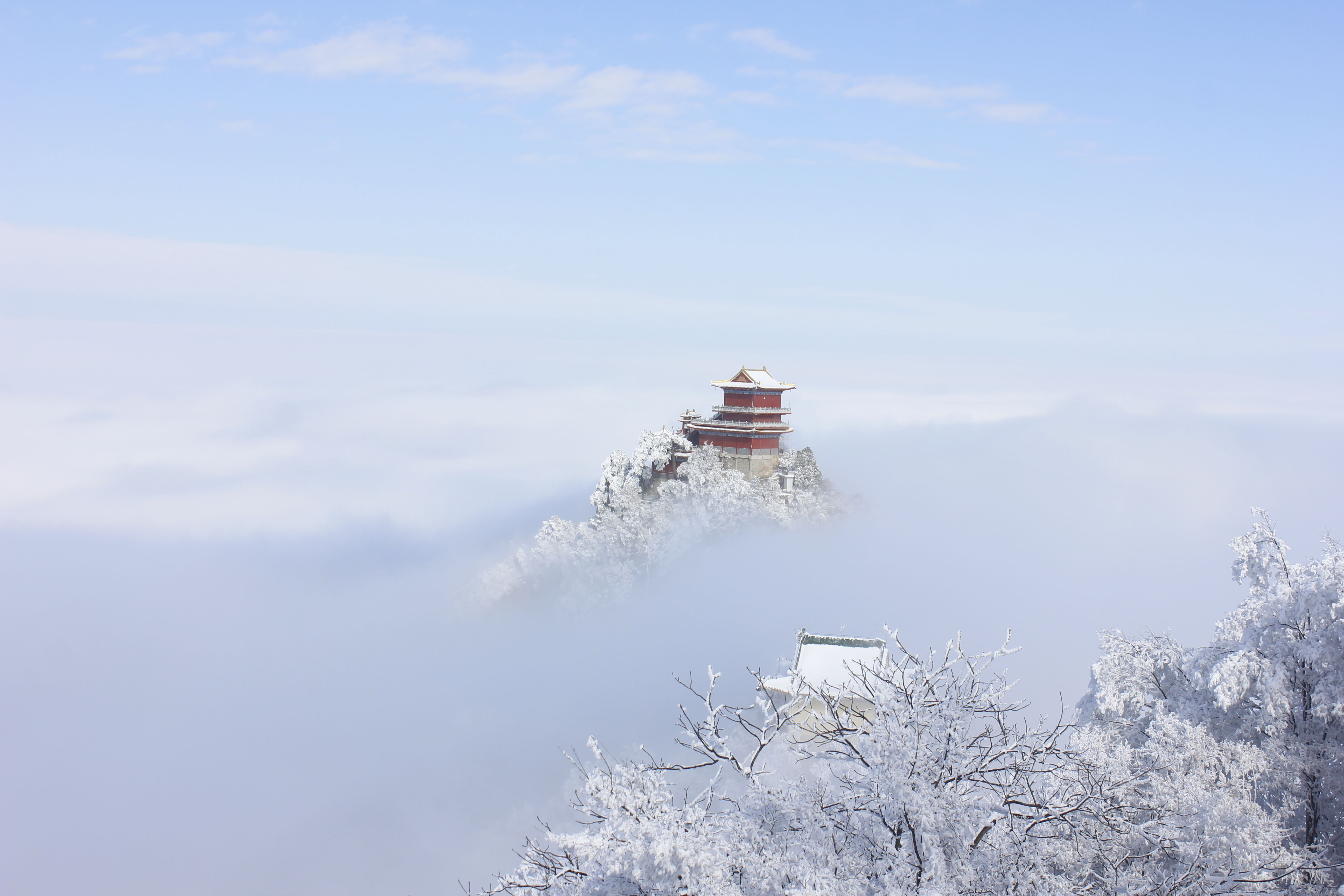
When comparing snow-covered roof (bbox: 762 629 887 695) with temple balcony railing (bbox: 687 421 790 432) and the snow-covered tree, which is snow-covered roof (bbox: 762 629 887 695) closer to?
temple balcony railing (bbox: 687 421 790 432)

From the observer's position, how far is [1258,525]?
1741cm

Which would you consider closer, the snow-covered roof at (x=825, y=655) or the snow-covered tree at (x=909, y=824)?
the snow-covered tree at (x=909, y=824)

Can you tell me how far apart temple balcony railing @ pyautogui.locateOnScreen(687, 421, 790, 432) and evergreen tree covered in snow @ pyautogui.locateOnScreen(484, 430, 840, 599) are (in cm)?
129

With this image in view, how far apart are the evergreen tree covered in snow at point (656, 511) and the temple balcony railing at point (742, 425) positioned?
129 cm

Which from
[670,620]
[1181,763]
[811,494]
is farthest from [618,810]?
[670,620]

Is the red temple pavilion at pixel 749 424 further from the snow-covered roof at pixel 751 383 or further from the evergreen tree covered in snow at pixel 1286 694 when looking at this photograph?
the evergreen tree covered in snow at pixel 1286 694

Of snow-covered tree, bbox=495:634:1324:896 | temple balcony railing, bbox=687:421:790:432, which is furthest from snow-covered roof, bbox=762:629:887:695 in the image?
snow-covered tree, bbox=495:634:1324:896

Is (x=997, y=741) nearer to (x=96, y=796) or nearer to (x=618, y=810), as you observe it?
(x=618, y=810)

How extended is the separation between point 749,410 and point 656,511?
335 inches

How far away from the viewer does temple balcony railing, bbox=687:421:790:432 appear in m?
48.7

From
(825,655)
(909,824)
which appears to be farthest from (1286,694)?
(825,655)

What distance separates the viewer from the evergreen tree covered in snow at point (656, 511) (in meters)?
48.4

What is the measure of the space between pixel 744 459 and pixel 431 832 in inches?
1028

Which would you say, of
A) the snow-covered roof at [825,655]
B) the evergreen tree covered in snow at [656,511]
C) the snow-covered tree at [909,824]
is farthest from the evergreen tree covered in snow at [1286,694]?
the evergreen tree covered in snow at [656,511]
